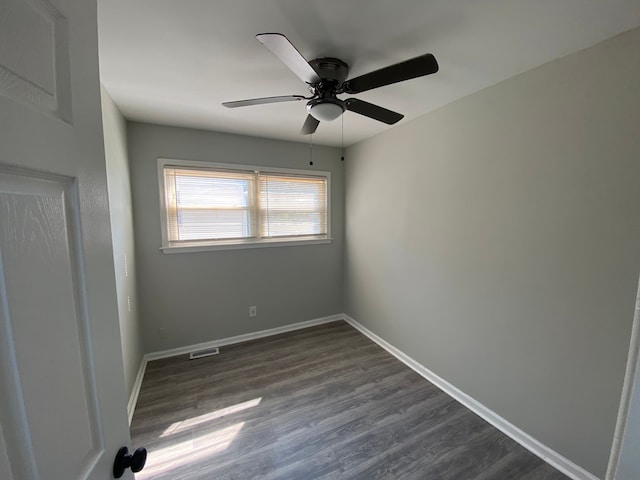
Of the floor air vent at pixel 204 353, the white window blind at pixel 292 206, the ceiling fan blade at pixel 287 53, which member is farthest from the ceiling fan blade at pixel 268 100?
the floor air vent at pixel 204 353

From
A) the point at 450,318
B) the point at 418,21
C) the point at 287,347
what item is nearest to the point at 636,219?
the point at 450,318

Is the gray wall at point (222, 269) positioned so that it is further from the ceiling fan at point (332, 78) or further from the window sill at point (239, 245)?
the ceiling fan at point (332, 78)

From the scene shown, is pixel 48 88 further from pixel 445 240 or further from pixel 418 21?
pixel 445 240

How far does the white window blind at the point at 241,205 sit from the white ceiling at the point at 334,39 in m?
0.92

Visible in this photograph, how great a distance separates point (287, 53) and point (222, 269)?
2337 millimetres

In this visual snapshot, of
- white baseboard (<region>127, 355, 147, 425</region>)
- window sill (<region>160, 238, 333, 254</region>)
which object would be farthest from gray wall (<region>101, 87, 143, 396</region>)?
window sill (<region>160, 238, 333, 254</region>)

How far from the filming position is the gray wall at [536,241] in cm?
134

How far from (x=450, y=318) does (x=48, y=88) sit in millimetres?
2541

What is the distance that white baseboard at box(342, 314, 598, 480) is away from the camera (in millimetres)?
1536

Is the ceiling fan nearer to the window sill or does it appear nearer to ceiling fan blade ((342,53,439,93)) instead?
ceiling fan blade ((342,53,439,93))

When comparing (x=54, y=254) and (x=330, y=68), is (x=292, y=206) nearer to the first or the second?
(x=330, y=68)

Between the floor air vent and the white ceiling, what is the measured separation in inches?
96.0

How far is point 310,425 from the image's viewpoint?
1.89 meters

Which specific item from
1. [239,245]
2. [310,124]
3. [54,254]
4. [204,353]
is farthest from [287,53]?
[204,353]
